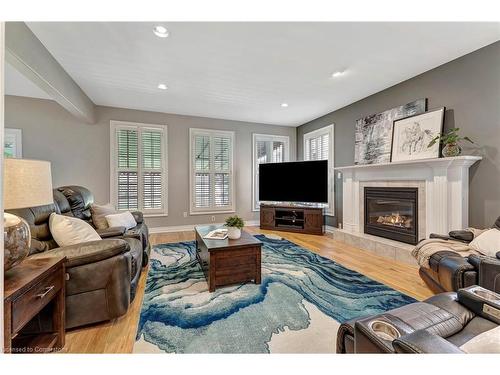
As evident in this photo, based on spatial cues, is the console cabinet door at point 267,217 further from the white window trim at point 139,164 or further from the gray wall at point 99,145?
the white window trim at point 139,164

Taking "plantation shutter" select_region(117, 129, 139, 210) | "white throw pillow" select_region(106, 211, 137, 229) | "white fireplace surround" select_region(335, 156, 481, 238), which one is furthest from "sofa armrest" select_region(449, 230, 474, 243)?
"plantation shutter" select_region(117, 129, 139, 210)

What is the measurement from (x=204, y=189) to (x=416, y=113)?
13.6 ft

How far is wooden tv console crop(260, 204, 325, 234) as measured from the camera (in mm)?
4570

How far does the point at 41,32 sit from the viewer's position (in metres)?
2.18

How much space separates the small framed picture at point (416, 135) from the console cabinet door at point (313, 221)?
66.9 inches

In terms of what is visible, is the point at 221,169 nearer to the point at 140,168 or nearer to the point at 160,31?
the point at 140,168

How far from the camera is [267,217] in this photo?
508cm

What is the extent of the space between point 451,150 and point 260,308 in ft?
9.36

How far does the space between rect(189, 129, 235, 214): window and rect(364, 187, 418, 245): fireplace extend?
9.83 feet

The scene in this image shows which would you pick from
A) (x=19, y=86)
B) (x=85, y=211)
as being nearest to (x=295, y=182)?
(x=85, y=211)

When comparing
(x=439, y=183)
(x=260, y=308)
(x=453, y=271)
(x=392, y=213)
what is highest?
(x=439, y=183)

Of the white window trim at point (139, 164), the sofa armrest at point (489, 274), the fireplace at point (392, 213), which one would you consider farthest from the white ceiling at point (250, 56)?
the sofa armrest at point (489, 274)
